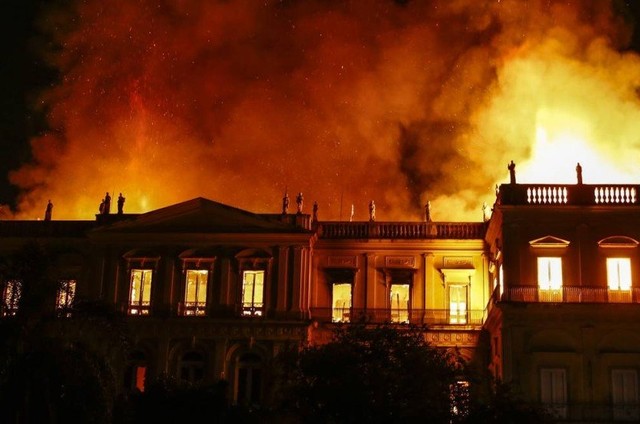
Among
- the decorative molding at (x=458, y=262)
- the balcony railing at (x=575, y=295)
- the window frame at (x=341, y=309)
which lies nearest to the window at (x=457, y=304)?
the decorative molding at (x=458, y=262)

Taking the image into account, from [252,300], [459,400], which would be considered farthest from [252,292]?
[459,400]

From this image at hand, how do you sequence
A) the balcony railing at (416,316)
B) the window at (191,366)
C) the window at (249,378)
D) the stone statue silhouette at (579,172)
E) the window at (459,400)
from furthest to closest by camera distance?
the balcony railing at (416,316)
the window at (191,366)
the window at (249,378)
the stone statue silhouette at (579,172)
the window at (459,400)

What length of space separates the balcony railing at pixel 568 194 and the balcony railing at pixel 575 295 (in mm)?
3323

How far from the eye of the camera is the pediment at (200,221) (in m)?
42.0

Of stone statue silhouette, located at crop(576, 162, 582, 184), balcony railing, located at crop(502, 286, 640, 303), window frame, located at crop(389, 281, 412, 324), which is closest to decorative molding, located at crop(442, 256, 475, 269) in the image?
window frame, located at crop(389, 281, 412, 324)

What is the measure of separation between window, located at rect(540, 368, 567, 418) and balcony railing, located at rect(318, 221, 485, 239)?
8.44 metres

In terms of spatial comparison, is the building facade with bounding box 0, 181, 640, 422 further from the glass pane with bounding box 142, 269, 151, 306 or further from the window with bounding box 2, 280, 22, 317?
the window with bounding box 2, 280, 22, 317

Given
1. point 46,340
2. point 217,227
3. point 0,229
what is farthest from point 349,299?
point 46,340

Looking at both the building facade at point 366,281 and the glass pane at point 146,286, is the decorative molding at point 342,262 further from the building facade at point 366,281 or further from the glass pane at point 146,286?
the glass pane at point 146,286

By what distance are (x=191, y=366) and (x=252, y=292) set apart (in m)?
3.99

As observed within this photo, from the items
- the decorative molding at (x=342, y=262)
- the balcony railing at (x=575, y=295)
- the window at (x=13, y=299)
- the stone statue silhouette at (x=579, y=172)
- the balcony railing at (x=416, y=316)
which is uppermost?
the stone statue silhouette at (x=579, y=172)

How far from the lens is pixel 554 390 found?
117 feet

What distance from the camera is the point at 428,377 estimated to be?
96.2ft

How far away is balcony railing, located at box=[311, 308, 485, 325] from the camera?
1645 inches
